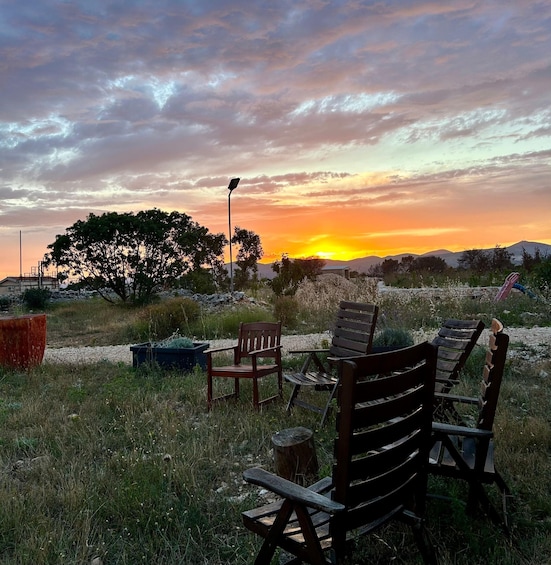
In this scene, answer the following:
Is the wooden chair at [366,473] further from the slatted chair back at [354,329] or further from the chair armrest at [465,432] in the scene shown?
the slatted chair back at [354,329]

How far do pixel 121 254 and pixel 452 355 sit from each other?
56.9ft

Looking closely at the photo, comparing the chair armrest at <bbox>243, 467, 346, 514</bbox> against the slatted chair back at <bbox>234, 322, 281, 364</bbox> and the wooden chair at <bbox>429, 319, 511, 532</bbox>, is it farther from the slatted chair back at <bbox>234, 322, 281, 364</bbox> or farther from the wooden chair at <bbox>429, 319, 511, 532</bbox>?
the slatted chair back at <bbox>234, 322, 281, 364</bbox>

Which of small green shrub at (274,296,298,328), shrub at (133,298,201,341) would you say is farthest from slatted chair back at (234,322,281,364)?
small green shrub at (274,296,298,328)

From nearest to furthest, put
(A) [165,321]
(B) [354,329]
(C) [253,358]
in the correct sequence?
(C) [253,358] → (B) [354,329] → (A) [165,321]

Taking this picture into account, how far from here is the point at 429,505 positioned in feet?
9.61

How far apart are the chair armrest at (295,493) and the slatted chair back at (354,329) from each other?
307 centimetres

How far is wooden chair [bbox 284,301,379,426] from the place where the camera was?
15.8ft

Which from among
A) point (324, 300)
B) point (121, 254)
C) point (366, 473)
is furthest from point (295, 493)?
point (121, 254)

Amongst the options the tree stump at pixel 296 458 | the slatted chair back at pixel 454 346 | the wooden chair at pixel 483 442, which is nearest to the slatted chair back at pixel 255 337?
the slatted chair back at pixel 454 346

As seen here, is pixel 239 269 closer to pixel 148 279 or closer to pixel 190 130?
pixel 148 279

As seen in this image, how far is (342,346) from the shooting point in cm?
540

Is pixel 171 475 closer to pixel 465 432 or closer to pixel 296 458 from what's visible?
pixel 296 458

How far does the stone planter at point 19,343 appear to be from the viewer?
743 centimetres

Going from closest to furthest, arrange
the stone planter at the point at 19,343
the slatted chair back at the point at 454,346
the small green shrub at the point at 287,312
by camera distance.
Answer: the slatted chair back at the point at 454,346 → the stone planter at the point at 19,343 → the small green shrub at the point at 287,312
